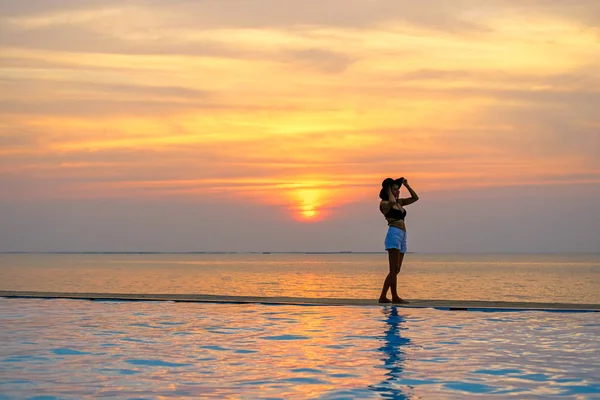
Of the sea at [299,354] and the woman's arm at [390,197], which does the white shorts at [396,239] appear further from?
the sea at [299,354]

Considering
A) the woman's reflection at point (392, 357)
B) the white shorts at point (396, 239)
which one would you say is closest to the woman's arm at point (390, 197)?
the white shorts at point (396, 239)

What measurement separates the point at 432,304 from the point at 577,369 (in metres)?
7.23

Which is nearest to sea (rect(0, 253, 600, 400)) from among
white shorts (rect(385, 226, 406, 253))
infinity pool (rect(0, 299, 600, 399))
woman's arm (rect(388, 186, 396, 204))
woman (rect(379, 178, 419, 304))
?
infinity pool (rect(0, 299, 600, 399))

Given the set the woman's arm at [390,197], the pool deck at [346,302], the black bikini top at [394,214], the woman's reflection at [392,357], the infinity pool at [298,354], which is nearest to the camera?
the woman's reflection at [392,357]

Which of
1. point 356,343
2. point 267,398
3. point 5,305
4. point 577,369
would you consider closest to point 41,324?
point 5,305

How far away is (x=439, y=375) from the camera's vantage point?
8367 mm

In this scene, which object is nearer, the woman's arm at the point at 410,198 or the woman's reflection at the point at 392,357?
the woman's reflection at the point at 392,357

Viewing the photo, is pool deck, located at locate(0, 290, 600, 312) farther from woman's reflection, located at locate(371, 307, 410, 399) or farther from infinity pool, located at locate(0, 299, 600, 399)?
woman's reflection, located at locate(371, 307, 410, 399)

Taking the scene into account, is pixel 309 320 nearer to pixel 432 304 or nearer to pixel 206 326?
pixel 206 326

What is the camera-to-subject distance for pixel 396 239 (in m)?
16.3

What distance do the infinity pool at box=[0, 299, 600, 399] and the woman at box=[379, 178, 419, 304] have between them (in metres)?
0.99

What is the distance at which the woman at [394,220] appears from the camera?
1600cm

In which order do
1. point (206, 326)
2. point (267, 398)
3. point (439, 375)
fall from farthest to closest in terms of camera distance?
point (206, 326) < point (439, 375) < point (267, 398)

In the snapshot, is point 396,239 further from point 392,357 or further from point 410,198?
point 392,357
